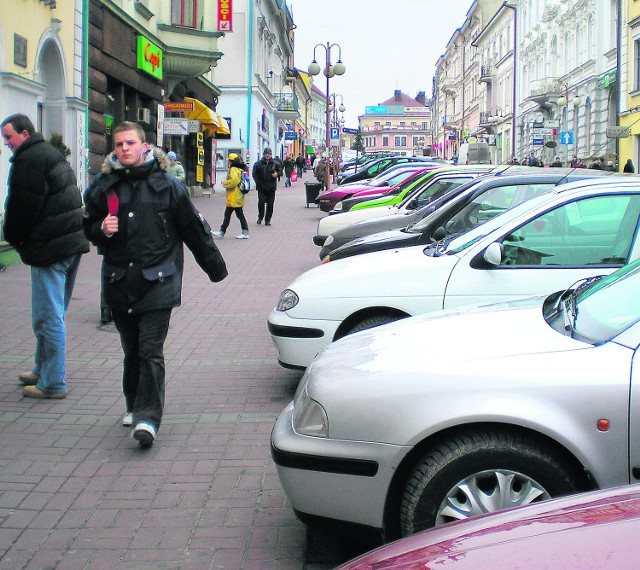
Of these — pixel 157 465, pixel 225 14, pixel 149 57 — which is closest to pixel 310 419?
pixel 157 465

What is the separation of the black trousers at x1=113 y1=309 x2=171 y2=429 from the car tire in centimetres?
244

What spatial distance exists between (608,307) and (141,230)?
277cm

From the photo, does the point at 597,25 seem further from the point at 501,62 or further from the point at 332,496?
the point at 332,496

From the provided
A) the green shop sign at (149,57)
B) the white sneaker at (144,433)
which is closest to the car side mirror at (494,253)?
the white sneaker at (144,433)

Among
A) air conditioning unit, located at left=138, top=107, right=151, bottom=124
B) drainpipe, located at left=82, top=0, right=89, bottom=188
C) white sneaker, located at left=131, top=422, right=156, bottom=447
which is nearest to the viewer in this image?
white sneaker, located at left=131, top=422, right=156, bottom=447

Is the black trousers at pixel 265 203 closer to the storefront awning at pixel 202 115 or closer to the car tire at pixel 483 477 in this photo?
the storefront awning at pixel 202 115

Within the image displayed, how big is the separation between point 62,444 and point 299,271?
9259 millimetres

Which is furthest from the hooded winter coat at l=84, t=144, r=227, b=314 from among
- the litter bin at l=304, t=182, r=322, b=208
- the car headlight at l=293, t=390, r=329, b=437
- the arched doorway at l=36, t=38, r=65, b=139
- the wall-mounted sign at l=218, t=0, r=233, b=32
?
the wall-mounted sign at l=218, t=0, r=233, b=32

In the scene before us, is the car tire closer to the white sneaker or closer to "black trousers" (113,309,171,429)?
the white sneaker

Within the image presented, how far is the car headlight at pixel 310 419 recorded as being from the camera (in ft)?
13.2

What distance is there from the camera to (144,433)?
574cm

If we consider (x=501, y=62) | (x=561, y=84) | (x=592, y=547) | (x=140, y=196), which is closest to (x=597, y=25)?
(x=561, y=84)

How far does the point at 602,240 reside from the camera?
676 cm

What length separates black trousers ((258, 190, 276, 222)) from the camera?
24.6 meters
